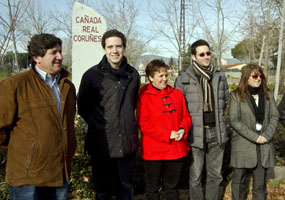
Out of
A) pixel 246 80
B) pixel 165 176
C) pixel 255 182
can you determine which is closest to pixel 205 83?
pixel 246 80

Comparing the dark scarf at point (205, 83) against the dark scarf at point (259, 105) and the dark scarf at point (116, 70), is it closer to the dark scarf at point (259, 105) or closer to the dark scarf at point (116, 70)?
the dark scarf at point (259, 105)

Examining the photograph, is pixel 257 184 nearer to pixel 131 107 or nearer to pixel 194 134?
pixel 194 134

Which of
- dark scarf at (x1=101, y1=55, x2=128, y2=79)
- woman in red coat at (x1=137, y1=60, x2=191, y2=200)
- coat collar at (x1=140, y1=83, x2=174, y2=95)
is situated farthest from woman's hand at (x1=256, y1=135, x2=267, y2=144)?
dark scarf at (x1=101, y1=55, x2=128, y2=79)

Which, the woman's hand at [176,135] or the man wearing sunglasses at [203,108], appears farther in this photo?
the man wearing sunglasses at [203,108]

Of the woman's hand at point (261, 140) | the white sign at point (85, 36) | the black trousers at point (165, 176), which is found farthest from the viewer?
the white sign at point (85, 36)

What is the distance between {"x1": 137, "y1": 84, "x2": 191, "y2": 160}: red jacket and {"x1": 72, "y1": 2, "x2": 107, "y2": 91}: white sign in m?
4.20

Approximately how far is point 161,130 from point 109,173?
0.74 m

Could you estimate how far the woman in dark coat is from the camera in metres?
3.38

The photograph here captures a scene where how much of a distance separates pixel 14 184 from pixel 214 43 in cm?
1285

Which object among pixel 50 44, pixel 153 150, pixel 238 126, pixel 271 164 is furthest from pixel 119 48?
pixel 271 164

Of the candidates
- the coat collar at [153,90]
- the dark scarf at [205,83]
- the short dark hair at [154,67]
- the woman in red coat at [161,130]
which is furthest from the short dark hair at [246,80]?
the short dark hair at [154,67]

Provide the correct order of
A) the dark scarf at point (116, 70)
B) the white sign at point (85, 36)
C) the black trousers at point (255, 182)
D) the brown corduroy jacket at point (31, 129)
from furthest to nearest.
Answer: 1. the white sign at point (85, 36)
2. the black trousers at point (255, 182)
3. the dark scarf at point (116, 70)
4. the brown corduroy jacket at point (31, 129)

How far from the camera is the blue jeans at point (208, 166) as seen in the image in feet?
11.1

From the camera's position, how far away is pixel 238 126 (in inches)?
133
